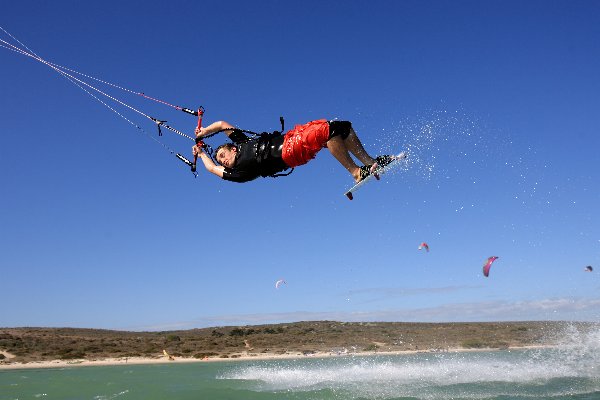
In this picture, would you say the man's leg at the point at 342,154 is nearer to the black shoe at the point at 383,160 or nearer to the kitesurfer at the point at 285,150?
the kitesurfer at the point at 285,150

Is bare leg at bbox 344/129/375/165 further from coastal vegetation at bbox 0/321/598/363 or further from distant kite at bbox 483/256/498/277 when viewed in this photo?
coastal vegetation at bbox 0/321/598/363

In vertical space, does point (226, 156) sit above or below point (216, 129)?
below

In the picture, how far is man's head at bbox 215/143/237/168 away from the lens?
8.27 meters

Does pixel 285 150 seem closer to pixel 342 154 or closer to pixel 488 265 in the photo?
pixel 342 154

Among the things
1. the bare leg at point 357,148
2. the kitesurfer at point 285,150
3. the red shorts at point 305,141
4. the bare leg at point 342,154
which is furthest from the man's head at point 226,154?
the bare leg at point 357,148

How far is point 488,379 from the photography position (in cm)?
1697

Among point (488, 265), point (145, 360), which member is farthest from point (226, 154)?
point (145, 360)

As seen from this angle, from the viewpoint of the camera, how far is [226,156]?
8.33 meters

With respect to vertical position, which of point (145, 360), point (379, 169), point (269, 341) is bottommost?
point (145, 360)

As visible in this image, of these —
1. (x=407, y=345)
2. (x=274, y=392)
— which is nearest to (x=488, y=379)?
(x=274, y=392)

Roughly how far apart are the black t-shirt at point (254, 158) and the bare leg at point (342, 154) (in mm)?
770

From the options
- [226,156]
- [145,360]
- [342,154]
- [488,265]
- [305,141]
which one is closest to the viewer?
[305,141]

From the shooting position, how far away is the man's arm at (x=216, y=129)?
329 inches

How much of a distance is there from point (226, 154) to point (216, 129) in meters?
0.48
